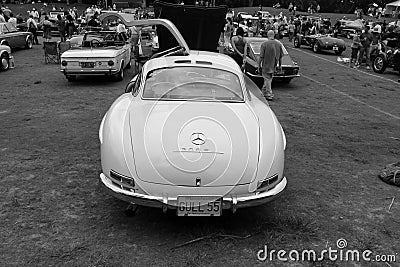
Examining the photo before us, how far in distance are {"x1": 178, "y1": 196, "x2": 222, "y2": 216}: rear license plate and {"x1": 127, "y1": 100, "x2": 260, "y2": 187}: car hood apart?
13cm

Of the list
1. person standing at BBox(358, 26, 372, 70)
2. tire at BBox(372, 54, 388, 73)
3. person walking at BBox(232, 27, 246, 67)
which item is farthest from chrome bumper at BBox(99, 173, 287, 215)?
person standing at BBox(358, 26, 372, 70)

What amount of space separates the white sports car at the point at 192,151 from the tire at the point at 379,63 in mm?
12983

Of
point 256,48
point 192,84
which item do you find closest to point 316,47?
point 256,48

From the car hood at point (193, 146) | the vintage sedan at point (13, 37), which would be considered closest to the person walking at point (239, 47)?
the car hood at point (193, 146)

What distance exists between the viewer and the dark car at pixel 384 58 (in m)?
15.6

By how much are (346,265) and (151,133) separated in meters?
2.16

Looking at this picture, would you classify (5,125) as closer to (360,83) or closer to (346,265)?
(346,265)

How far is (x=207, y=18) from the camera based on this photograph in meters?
11.4

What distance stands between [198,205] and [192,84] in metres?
1.84

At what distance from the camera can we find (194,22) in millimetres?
11367

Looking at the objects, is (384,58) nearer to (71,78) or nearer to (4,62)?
(71,78)

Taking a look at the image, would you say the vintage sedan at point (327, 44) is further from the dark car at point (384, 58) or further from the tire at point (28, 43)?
the tire at point (28, 43)

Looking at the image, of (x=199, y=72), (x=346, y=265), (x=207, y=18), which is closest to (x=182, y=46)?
(x=199, y=72)

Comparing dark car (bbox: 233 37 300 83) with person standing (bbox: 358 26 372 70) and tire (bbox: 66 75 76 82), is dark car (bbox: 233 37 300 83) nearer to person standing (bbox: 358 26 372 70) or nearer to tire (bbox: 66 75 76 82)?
tire (bbox: 66 75 76 82)
